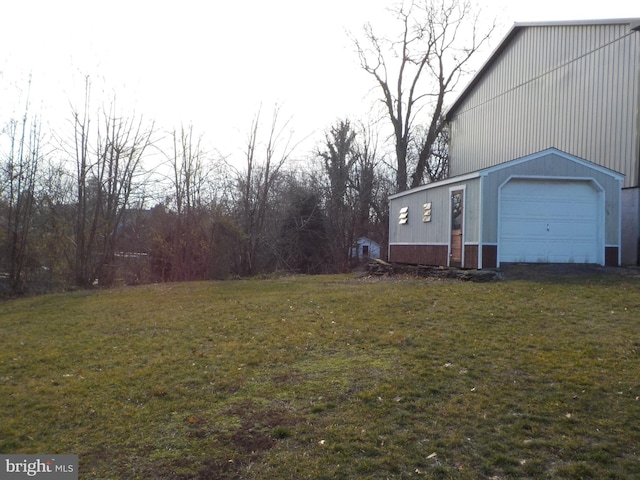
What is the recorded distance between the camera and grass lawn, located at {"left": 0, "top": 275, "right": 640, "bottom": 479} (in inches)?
178

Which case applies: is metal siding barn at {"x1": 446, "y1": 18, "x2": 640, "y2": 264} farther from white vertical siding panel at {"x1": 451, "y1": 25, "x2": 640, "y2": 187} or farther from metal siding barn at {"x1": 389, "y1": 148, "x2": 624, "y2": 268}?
metal siding barn at {"x1": 389, "y1": 148, "x2": 624, "y2": 268}

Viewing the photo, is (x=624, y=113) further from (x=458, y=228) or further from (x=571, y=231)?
(x=458, y=228)

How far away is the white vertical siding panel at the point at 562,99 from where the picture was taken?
16.6m

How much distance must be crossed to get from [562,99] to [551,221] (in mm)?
6273

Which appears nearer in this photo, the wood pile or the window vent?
the wood pile

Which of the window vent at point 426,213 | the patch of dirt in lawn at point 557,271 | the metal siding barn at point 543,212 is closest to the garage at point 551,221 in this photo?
the metal siding barn at point 543,212

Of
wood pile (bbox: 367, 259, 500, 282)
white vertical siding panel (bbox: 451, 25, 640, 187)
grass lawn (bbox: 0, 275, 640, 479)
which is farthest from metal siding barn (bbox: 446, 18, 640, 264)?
grass lawn (bbox: 0, 275, 640, 479)

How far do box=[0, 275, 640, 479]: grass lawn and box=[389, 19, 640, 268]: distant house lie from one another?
3975mm

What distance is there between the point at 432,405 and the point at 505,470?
51.3 inches

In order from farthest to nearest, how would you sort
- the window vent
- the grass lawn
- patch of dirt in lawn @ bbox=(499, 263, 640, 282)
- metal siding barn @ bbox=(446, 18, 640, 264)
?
1. the window vent
2. metal siding barn @ bbox=(446, 18, 640, 264)
3. patch of dirt in lawn @ bbox=(499, 263, 640, 282)
4. the grass lawn

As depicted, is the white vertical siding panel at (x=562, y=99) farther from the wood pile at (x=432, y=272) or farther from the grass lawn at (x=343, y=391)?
the grass lawn at (x=343, y=391)

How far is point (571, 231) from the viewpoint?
14.7 m

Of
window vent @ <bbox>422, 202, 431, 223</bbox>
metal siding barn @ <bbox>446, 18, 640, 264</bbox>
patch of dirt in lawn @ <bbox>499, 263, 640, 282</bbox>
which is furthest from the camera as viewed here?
window vent @ <bbox>422, 202, 431, 223</bbox>

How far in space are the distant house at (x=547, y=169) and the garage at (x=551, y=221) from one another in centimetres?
3
